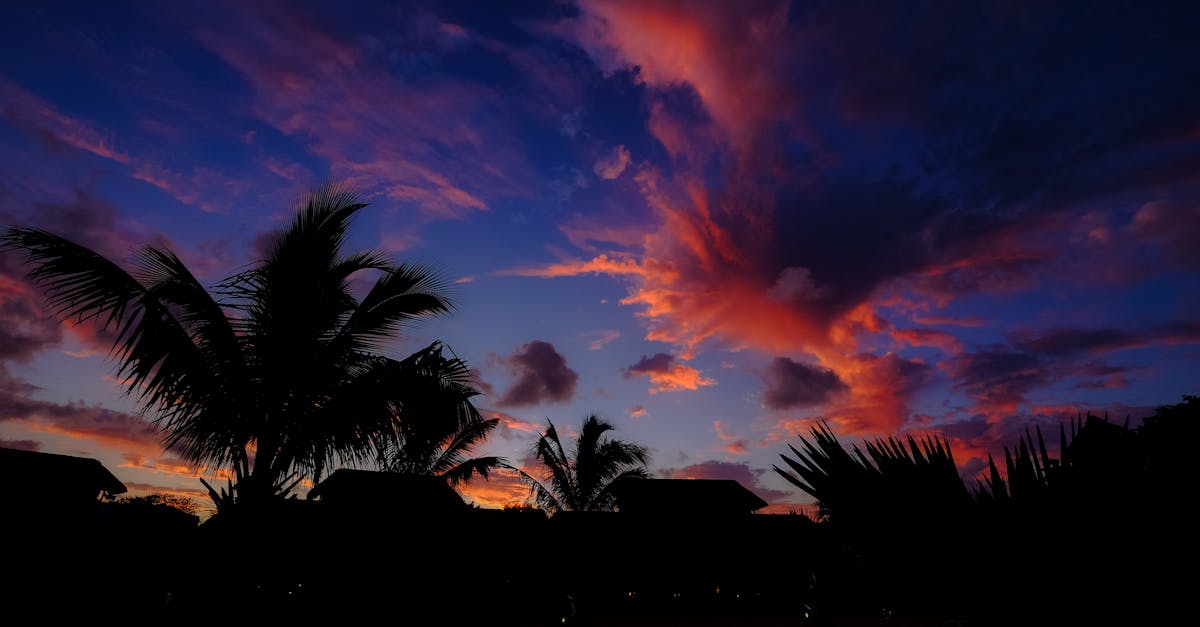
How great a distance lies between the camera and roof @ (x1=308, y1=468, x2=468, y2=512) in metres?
19.8

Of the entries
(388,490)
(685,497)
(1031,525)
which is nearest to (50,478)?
(388,490)

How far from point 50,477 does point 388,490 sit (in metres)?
9.42

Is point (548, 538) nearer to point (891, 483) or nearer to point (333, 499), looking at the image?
point (333, 499)

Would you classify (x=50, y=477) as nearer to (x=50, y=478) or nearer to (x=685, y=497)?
(x=50, y=478)

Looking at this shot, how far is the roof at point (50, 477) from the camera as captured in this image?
13.8m

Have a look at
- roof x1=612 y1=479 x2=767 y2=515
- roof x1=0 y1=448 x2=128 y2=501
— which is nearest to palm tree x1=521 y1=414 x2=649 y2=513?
roof x1=612 y1=479 x2=767 y2=515

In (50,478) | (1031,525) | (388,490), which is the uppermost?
(388,490)

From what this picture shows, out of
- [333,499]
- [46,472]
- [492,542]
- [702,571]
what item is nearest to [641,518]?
[702,571]

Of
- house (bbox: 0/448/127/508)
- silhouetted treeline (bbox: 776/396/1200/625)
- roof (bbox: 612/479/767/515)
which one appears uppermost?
roof (bbox: 612/479/767/515)

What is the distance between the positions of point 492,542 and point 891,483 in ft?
69.9

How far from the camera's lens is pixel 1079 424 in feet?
7.35

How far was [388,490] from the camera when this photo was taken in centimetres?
2088

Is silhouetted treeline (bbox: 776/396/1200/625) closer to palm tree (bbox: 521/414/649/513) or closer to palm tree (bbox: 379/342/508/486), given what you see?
palm tree (bbox: 379/342/508/486)

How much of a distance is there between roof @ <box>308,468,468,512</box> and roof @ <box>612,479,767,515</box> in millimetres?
9342
